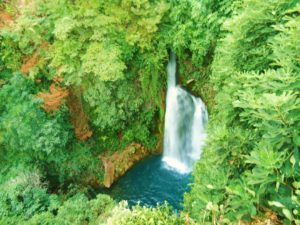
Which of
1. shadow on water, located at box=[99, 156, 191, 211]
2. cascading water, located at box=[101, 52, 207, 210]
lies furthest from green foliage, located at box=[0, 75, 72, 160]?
cascading water, located at box=[101, 52, 207, 210]

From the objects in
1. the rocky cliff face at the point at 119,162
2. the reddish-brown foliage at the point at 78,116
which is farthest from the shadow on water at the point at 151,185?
the reddish-brown foliage at the point at 78,116

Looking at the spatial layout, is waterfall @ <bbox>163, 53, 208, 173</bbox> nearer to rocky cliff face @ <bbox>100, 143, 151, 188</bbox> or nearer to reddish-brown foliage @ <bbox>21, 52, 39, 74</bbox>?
rocky cliff face @ <bbox>100, 143, 151, 188</bbox>

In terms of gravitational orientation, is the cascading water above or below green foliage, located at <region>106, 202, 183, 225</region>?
below

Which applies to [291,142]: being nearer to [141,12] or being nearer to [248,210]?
[248,210]

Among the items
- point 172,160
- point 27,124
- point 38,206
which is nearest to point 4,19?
point 27,124

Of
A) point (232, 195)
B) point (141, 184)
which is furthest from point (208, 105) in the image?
point (232, 195)

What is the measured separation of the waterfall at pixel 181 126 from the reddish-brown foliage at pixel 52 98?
3.62 m

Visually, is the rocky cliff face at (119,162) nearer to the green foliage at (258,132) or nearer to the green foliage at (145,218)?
the green foliage at (145,218)

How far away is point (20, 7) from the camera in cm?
1056

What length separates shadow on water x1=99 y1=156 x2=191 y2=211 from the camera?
1035 cm

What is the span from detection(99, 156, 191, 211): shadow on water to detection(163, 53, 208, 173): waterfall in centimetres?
43

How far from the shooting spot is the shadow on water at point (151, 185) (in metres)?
10.4

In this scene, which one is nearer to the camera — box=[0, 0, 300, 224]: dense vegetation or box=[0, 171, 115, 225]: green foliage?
box=[0, 171, 115, 225]: green foliage

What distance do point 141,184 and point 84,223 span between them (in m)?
3.61
